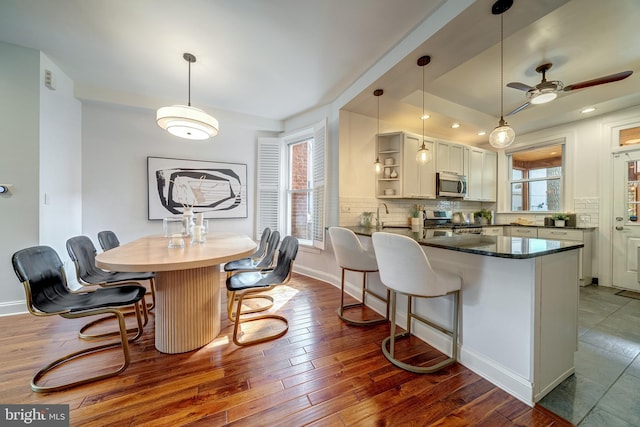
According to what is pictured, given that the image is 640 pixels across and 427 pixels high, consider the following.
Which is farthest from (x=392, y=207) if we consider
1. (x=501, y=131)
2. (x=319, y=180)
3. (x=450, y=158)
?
(x=501, y=131)

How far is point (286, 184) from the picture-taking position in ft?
14.1

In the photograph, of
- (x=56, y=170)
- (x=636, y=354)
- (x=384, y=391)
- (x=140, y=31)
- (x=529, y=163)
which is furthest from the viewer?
(x=529, y=163)

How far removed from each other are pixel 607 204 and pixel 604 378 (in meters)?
3.46

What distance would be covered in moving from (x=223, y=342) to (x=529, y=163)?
6.11 m

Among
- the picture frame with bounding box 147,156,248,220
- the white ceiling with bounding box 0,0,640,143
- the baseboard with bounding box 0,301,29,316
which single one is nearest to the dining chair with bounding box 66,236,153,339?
the baseboard with bounding box 0,301,29,316

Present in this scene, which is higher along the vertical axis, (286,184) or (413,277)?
(286,184)

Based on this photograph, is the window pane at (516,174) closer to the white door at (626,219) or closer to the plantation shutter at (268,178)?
the white door at (626,219)

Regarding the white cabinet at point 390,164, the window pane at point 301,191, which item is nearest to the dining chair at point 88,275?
the window pane at point 301,191

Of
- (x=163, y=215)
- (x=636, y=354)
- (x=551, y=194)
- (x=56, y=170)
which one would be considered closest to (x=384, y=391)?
(x=636, y=354)

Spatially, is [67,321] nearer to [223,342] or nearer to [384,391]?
[223,342]

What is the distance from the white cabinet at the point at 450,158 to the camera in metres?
4.17

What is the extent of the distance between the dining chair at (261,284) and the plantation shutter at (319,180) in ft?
4.18

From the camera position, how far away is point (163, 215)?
3.70m

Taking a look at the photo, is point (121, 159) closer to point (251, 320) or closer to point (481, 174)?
point (251, 320)
